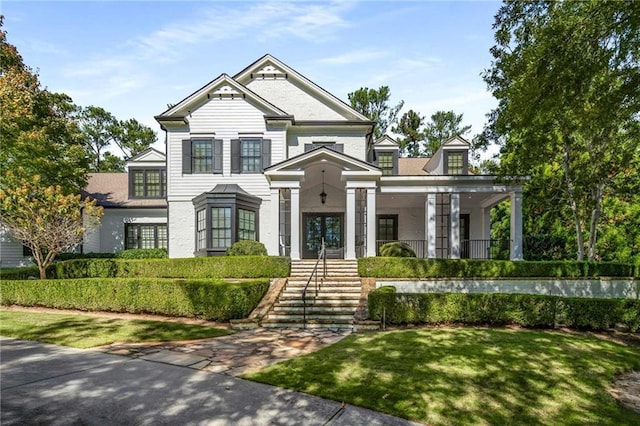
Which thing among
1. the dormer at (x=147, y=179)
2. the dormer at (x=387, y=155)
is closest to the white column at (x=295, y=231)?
the dormer at (x=387, y=155)

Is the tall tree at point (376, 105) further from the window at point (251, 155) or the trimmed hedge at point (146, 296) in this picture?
the trimmed hedge at point (146, 296)

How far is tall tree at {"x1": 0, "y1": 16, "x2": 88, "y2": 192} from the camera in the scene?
1727cm

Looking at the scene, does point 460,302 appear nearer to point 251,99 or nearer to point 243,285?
point 243,285

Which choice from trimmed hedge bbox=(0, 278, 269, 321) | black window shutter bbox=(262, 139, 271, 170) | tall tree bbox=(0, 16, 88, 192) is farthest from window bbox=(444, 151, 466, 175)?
tall tree bbox=(0, 16, 88, 192)

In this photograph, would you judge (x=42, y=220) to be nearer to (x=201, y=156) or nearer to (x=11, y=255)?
(x=201, y=156)

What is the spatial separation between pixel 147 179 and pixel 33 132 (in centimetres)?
587

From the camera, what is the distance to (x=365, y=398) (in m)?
4.92

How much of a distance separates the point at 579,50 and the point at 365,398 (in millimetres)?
8614

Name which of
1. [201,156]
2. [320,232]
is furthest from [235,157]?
[320,232]

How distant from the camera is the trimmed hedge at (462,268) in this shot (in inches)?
529

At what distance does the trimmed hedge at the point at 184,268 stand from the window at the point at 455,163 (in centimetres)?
1113

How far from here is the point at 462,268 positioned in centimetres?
1348

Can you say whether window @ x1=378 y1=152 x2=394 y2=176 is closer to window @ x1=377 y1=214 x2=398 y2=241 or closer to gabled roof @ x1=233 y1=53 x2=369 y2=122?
gabled roof @ x1=233 y1=53 x2=369 y2=122

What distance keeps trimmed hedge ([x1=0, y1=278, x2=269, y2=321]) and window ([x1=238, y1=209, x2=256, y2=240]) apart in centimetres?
523
